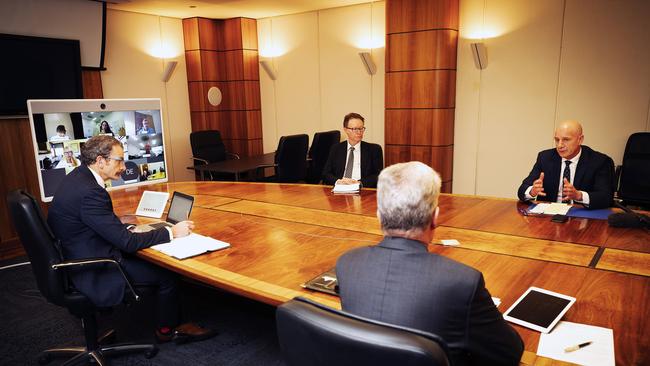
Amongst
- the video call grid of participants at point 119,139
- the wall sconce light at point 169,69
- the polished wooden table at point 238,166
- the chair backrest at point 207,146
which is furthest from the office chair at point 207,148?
the video call grid of participants at point 119,139

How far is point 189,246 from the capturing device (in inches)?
92.7

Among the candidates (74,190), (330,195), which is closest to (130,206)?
(74,190)

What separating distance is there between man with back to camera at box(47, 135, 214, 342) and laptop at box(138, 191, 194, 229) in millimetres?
231

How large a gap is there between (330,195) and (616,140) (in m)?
3.36

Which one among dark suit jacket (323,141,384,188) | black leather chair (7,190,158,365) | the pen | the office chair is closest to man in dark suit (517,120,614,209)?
dark suit jacket (323,141,384,188)

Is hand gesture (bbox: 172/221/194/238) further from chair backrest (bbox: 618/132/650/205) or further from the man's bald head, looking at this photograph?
chair backrest (bbox: 618/132/650/205)

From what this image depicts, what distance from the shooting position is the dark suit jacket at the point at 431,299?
113cm

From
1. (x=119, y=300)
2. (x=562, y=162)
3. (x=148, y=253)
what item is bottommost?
(x=119, y=300)

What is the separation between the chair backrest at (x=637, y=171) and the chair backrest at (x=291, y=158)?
3.33 m

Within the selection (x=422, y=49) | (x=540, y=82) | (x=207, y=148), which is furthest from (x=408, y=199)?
(x=207, y=148)

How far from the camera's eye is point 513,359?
1.23 metres

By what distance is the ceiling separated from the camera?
5820 mm

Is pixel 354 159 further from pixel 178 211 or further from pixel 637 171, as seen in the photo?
pixel 637 171

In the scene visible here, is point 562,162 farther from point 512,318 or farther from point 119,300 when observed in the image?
point 119,300
